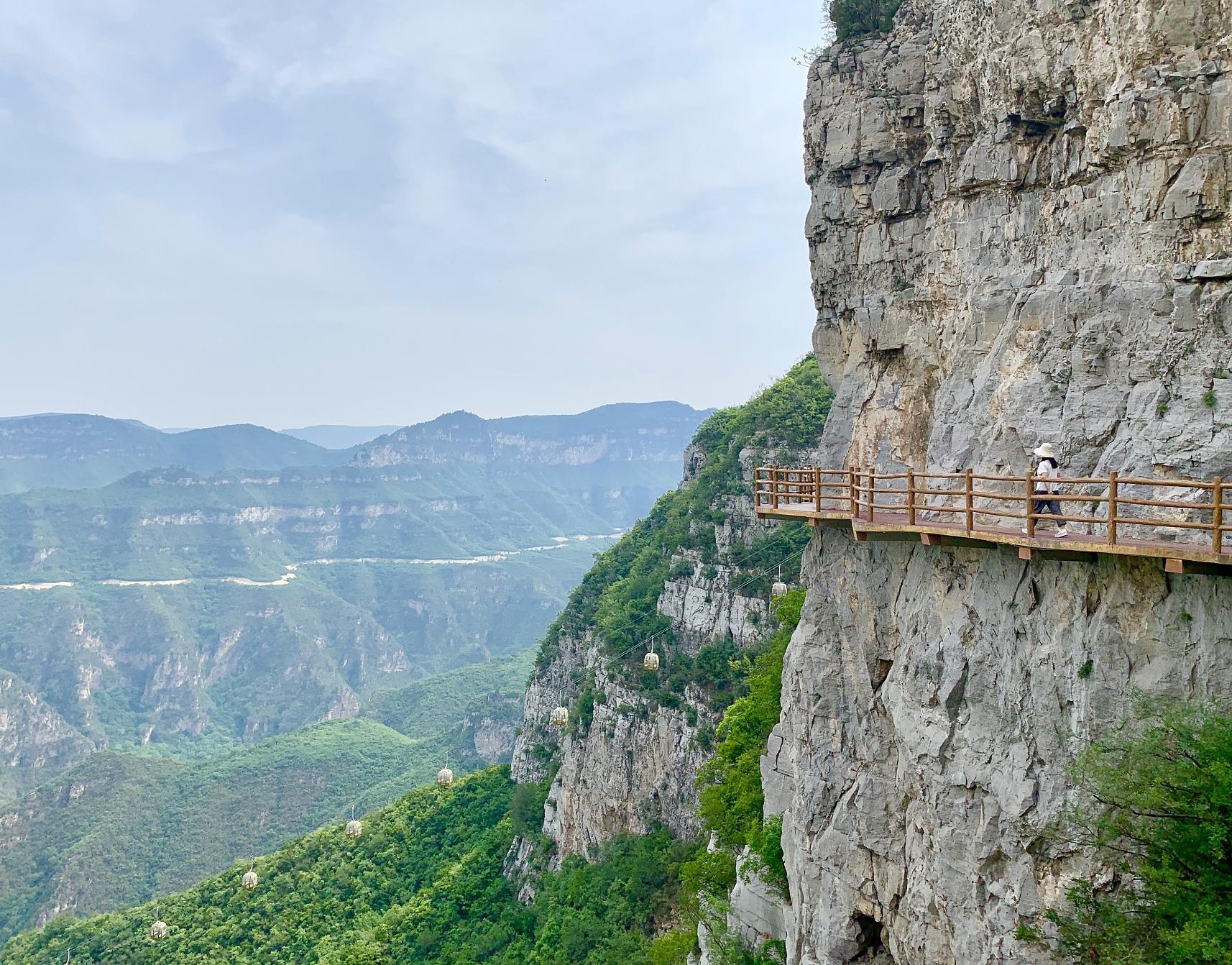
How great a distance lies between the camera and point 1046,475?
13664mm

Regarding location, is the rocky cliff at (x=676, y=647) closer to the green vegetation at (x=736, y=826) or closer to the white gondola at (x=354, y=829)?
the green vegetation at (x=736, y=826)

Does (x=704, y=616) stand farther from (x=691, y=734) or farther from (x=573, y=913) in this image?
(x=573, y=913)

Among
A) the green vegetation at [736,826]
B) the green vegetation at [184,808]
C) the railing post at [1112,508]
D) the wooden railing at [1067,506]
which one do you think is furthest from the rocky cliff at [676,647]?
the green vegetation at [184,808]

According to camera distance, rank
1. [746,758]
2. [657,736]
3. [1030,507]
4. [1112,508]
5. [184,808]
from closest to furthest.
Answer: [1112,508]
[1030,507]
[746,758]
[657,736]
[184,808]

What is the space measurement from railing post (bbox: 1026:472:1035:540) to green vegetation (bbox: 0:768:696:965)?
2749cm

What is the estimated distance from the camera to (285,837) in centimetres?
12612

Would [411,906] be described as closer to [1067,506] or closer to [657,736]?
[657,736]

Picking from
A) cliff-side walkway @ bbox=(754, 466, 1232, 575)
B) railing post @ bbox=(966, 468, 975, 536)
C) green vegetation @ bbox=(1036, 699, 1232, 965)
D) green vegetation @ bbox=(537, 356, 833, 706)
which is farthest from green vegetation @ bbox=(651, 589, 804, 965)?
green vegetation @ bbox=(537, 356, 833, 706)

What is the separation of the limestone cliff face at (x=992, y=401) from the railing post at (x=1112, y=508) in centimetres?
82

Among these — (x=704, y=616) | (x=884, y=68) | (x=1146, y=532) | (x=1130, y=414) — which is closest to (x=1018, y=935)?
(x=1146, y=532)

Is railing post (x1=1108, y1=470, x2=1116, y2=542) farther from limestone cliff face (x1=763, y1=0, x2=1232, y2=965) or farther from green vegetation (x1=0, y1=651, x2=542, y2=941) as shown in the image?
green vegetation (x1=0, y1=651, x2=542, y2=941)

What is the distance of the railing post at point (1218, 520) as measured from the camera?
10750 millimetres

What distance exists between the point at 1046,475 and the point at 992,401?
275 centimetres

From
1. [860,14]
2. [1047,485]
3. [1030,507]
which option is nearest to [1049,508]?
[1047,485]
